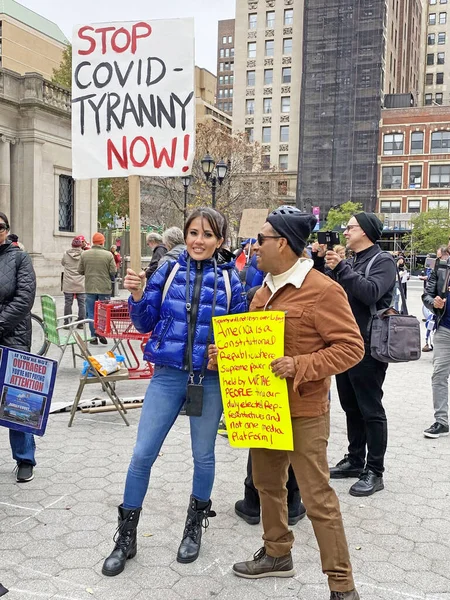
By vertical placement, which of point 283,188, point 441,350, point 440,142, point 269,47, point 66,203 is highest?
point 269,47

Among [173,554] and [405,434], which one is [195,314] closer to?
[173,554]

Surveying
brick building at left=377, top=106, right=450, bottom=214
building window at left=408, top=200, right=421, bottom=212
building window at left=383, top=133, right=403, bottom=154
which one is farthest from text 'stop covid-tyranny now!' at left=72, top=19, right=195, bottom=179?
building window at left=383, top=133, right=403, bottom=154

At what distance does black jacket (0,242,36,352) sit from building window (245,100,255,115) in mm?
72532

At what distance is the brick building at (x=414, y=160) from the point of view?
61.9 meters

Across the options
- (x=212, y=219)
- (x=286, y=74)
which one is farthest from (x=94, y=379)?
(x=286, y=74)

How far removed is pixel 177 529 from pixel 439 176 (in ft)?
212

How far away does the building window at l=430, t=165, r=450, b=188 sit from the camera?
61875 millimetres

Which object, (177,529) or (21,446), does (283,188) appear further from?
(177,529)

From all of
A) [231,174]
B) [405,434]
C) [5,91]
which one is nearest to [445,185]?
[231,174]

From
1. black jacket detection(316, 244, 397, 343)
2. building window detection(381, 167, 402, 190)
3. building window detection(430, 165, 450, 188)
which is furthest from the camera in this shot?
building window detection(381, 167, 402, 190)

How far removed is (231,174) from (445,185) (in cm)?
3653

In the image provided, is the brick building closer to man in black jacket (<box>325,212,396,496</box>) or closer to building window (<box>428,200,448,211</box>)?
building window (<box>428,200,448,211</box>)

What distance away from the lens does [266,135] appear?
72.6 m

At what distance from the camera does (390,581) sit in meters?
3.18
